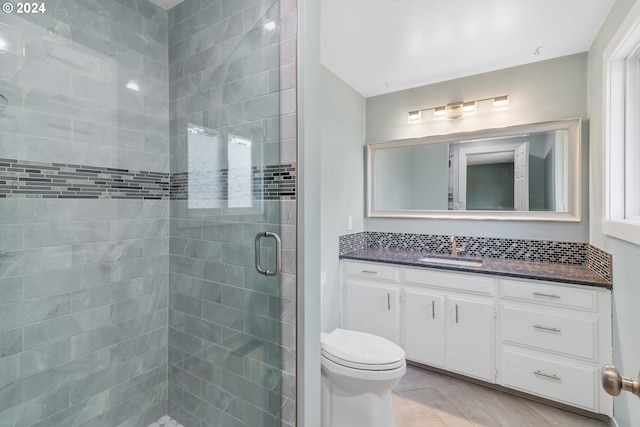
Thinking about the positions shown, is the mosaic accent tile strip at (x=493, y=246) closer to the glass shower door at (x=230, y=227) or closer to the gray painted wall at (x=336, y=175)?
the gray painted wall at (x=336, y=175)

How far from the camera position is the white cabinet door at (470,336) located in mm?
2094

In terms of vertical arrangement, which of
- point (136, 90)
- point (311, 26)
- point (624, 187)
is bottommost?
point (624, 187)

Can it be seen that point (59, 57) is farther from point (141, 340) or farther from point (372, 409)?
point (372, 409)

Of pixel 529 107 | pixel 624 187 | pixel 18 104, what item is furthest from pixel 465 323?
pixel 18 104

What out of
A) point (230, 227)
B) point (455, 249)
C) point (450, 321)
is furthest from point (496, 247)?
point (230, 227)

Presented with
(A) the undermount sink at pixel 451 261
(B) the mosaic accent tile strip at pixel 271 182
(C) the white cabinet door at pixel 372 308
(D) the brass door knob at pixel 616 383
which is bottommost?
(C) the white cabinet door at pixel 372 308

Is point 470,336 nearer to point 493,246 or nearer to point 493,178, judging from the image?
point 493,246

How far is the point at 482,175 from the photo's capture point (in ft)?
8.55

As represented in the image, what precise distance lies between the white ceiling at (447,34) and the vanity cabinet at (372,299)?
1674mm

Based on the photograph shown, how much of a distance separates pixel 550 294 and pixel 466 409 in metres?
0.92

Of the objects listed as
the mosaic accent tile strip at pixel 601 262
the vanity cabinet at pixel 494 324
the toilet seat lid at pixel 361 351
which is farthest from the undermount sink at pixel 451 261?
the toilet seat lid at pixel 361 351

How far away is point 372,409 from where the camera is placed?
148 cm

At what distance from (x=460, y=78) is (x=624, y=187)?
152 centimetres

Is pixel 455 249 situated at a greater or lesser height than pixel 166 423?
greater
